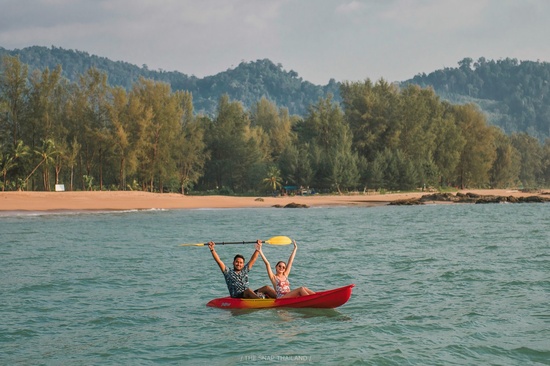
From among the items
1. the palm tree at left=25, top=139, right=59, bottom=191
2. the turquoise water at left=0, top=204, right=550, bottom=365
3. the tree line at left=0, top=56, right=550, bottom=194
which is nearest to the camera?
the turquoise water at left=0, top=204, right=550, bottom=365

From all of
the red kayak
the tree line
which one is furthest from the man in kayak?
the tree line

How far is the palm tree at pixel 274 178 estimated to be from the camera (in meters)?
88.7

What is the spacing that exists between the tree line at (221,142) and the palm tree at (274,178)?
20 centimetres

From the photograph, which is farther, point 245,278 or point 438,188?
point 438,188

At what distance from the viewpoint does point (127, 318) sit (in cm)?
1612

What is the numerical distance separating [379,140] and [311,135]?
1043cm

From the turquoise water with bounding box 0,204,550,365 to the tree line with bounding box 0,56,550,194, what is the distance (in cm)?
4033

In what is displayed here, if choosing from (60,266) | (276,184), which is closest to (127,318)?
(60,266)

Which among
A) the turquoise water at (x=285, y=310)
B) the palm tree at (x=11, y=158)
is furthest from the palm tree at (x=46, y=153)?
the turquoise water at (x=285, y=310)

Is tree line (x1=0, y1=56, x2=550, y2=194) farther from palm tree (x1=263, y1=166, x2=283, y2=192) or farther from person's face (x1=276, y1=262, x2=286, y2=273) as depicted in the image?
person's face (x1=276, y1=262, x2=286, y2=273)

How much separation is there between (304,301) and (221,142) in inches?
3398

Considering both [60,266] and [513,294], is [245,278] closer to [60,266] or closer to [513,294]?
[513,294]

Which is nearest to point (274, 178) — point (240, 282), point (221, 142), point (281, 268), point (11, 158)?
point (221, 142)

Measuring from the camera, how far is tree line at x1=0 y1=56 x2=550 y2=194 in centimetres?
7388
